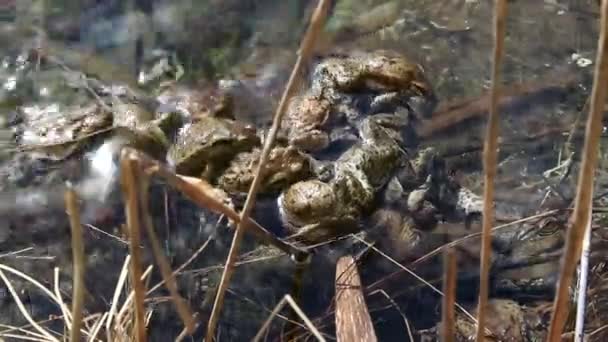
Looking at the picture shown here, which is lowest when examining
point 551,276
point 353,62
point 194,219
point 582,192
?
point 551,276

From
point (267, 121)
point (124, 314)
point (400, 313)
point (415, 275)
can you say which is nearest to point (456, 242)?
point (415, 275)

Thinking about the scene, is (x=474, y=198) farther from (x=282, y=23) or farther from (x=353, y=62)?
(x=282, y=23)

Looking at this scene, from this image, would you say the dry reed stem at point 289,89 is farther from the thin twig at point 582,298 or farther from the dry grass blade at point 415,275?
the dry grass blade at point 415,275

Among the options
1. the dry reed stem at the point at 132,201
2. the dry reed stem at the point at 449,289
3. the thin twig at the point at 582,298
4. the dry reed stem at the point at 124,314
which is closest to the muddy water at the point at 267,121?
the dry reed stem at the point at 124,314

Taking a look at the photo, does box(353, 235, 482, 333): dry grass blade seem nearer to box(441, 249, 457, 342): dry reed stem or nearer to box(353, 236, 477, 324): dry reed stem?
box(353, 236, 477, 324): dry reed stem

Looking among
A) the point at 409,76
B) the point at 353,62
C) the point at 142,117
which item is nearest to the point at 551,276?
the point at 409,76

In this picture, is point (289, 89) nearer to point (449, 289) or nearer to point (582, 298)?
point (449, 289)
